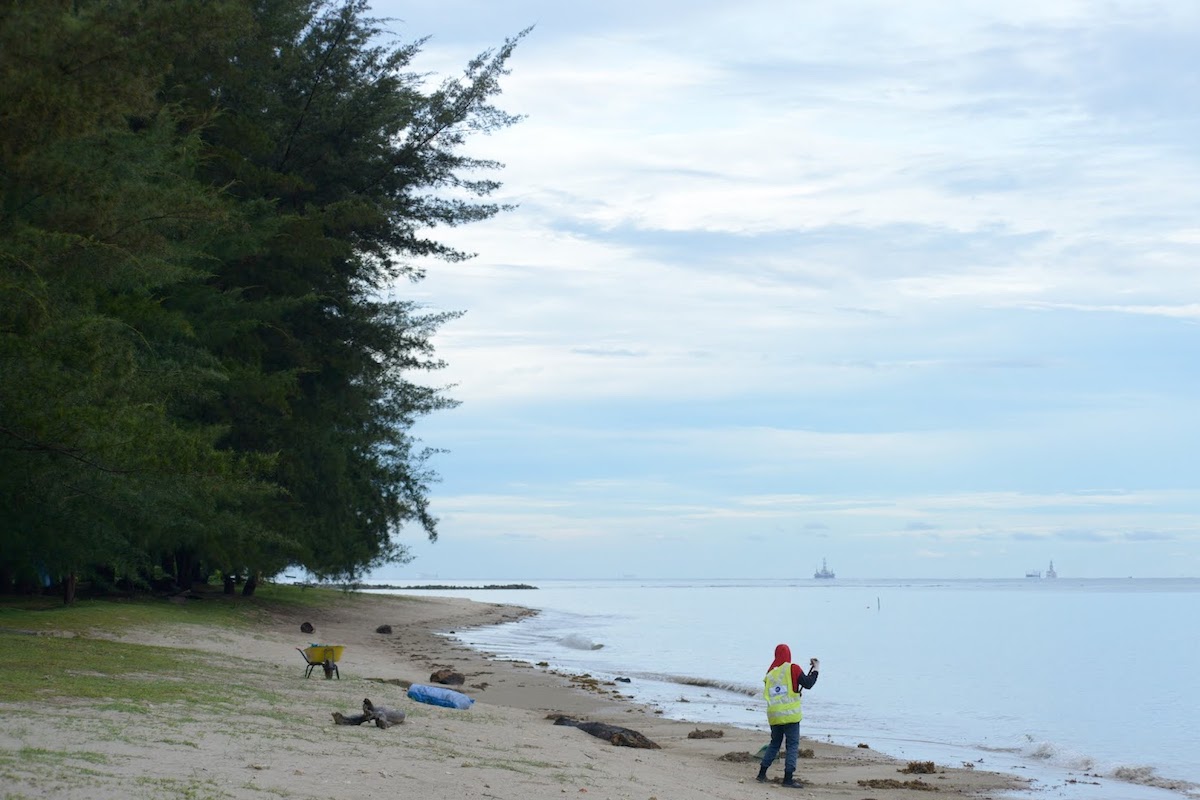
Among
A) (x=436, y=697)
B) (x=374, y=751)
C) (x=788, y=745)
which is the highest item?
(x=374, y=751)

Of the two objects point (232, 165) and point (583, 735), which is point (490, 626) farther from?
point (583, 735)

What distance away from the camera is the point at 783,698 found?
15.3 meters

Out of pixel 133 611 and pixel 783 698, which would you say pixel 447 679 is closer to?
pixel 133 611

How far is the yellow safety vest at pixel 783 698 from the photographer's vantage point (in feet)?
50.1

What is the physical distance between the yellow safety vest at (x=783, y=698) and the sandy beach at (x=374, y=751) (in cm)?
83

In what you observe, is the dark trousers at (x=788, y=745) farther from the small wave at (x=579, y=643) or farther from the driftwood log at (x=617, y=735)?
the small wave at (x=579, y=643)

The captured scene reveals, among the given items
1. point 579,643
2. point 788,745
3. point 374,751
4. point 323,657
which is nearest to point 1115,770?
point 788,745

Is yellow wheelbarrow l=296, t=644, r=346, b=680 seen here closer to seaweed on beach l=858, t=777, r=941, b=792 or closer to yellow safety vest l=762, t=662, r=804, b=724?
yellow safety vest l=762, t=662, r=804, b=724

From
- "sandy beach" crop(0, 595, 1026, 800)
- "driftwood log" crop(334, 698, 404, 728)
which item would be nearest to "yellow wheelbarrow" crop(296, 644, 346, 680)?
"sandy beach" crop(0, 595, 1026, 800)

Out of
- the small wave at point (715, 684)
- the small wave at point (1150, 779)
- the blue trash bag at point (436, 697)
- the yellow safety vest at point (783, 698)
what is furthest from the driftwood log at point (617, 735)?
the small wave at point (715, 684)

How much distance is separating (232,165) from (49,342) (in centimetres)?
1520

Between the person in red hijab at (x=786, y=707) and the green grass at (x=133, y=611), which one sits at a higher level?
the person in red hijab at (x=786, y=707)

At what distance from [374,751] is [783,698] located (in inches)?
225

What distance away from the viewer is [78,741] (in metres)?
10.0
